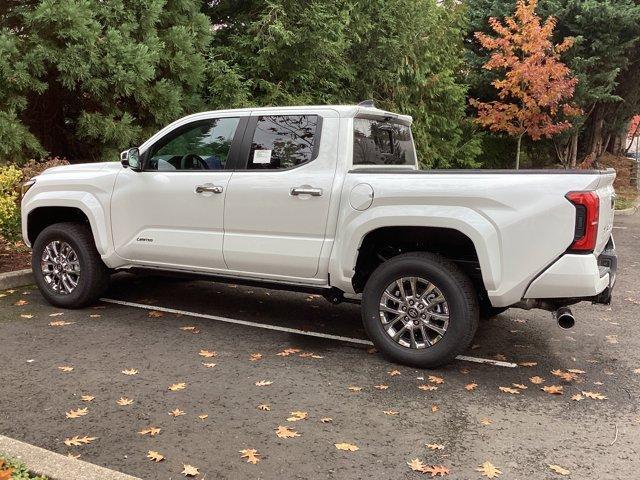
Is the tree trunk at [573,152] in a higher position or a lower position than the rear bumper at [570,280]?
higher

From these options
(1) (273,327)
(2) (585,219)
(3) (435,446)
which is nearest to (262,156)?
(1) (273,327)

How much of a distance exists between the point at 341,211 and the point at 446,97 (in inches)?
567

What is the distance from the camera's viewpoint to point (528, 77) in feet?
53.5

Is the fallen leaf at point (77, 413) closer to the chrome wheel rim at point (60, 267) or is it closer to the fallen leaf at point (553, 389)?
the chrome wheel rim at point (60, 267)

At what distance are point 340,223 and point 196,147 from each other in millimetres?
1753

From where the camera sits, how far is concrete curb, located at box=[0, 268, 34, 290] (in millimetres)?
6980

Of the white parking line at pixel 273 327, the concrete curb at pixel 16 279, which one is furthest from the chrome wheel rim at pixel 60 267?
the concrete curb at pixel 16 279

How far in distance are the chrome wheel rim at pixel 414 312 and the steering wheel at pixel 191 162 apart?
2.16 meters

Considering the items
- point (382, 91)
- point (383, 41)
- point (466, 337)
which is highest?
point (383, 41)

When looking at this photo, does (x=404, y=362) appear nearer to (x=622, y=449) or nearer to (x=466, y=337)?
(x=466, y=337)

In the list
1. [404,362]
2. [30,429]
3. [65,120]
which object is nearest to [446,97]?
[65,120]

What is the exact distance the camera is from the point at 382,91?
51.0ft

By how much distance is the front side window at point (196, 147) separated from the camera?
5562 mm

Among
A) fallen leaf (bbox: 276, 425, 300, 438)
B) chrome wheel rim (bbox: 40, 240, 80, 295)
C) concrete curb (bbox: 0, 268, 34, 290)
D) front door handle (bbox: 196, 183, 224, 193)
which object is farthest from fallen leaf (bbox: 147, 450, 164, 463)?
concrete curb (bbox: 0, 268, 34, 290)
